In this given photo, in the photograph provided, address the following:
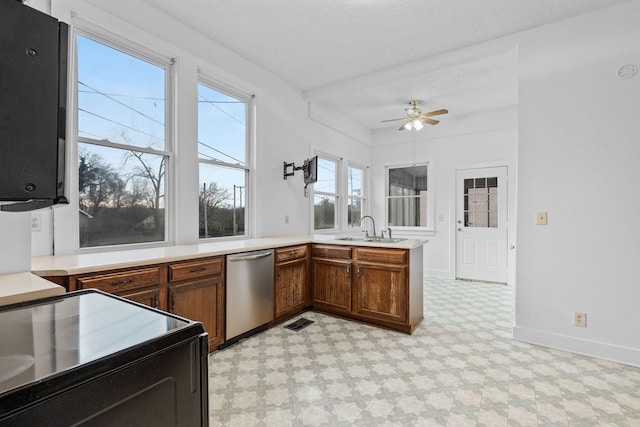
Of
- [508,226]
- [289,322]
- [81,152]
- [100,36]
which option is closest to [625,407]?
[289,322]

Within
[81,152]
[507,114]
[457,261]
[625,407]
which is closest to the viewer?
[625,407]

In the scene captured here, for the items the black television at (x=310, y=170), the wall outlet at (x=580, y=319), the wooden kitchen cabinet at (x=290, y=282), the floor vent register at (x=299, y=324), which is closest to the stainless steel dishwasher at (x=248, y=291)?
the wooden kitchen cabinet at (x=290, y=282)

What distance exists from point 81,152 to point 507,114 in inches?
213

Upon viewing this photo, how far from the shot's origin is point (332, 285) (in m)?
3.40

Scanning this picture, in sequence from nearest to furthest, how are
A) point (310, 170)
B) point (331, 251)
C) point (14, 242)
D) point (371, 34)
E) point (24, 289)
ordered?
1. point (24, 289)
2. point (14, 242)
3. point (371, 34)
4. point (331, 251)
5. point (310, 170)

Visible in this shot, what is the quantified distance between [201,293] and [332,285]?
1.44 m

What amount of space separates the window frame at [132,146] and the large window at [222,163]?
34 centimetres

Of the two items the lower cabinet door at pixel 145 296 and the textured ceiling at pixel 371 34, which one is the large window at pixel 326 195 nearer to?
the textured ceiling at pixel 371 34

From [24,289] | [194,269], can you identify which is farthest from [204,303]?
[24,289]

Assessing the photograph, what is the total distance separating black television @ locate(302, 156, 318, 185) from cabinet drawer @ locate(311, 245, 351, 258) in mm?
1028

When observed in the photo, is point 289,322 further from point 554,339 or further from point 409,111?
point 409,111

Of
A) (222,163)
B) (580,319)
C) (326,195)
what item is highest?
(222,163)

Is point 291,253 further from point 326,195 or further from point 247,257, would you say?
point 326,195

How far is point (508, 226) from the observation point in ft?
16.3
